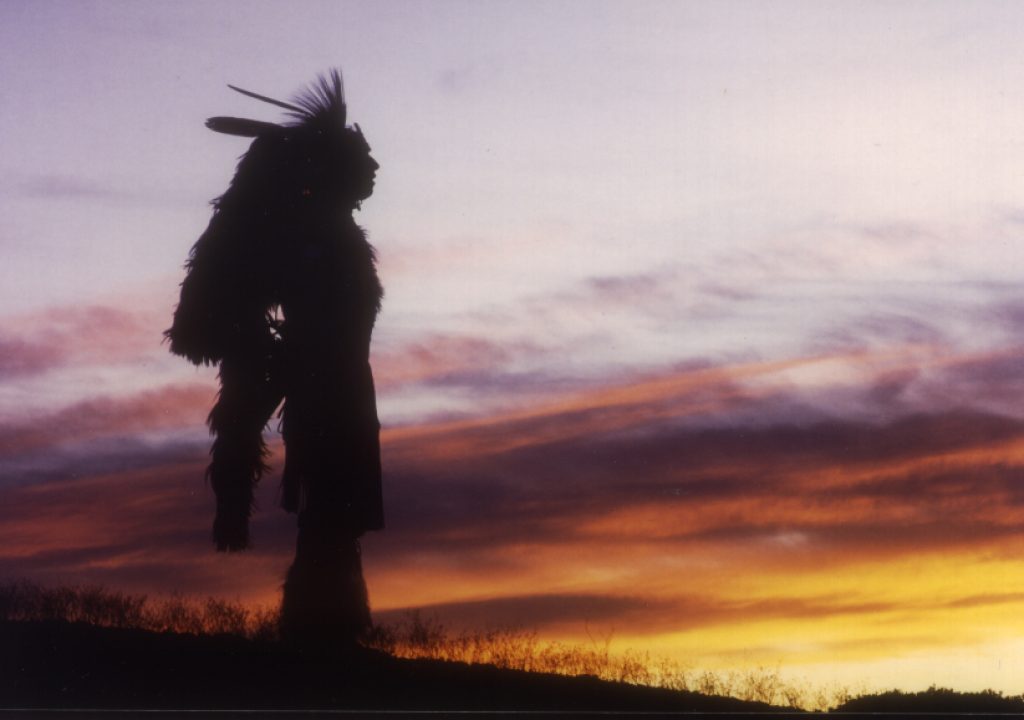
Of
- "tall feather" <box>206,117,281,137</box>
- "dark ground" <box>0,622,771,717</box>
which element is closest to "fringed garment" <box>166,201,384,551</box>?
"tall feather" <box>206,117,281,137</box>

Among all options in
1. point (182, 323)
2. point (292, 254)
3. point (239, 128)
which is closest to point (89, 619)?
point (182, 323)

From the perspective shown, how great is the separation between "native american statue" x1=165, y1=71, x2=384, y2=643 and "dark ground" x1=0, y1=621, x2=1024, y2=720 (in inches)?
49.6

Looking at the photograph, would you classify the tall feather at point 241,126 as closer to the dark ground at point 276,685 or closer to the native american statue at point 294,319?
the native american statue at point 294,319

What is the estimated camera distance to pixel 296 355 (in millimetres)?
15016

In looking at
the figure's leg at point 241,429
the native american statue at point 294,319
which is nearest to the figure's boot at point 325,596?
the native american statue at point 294,319

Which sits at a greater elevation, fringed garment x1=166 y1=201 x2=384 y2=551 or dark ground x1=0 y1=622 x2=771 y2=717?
fringed garment x1=166 y1=201 x2=384 y2=551

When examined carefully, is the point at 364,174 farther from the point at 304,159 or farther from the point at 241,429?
the point at 241,429

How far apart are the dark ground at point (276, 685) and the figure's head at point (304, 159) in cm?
463

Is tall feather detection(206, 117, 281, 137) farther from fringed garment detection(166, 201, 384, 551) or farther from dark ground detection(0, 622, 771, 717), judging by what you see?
dark ground detection(0, 622, 771, 717)

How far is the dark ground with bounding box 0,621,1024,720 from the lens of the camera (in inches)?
509

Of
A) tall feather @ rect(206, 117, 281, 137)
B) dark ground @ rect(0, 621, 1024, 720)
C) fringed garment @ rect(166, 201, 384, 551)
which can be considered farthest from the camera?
tall feather @ rect(206, 117, 281, 137)

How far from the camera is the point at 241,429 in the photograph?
15.2m

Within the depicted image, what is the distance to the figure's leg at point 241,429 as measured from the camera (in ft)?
49.5

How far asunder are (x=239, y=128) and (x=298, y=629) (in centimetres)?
521
